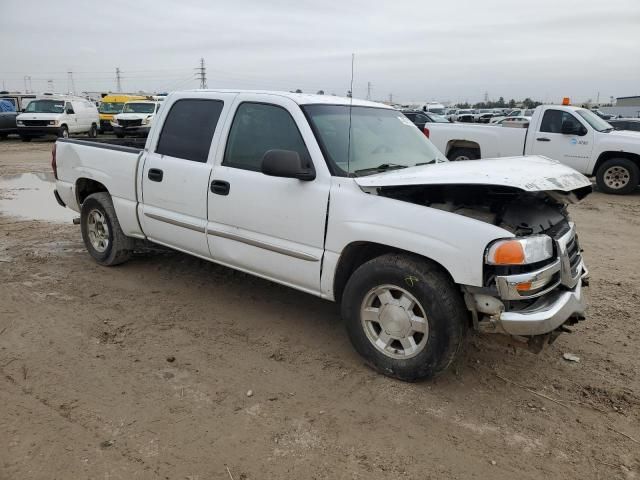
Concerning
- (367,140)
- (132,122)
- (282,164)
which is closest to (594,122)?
(367,140)

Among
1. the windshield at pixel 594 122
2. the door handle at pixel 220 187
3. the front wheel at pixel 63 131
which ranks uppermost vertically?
the windshield at pixel 594 122

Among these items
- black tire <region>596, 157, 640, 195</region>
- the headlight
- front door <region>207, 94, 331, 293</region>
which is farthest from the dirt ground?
black tire <region>596, 157, 640, 195</region>

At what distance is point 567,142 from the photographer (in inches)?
449

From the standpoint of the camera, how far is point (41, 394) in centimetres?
327

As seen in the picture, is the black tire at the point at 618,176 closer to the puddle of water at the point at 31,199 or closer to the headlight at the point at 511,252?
the headlight at the point at 511,252

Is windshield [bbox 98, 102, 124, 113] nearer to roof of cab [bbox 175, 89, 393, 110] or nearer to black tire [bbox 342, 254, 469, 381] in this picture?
roof of cab [bbox 175, 89, 393, 110]

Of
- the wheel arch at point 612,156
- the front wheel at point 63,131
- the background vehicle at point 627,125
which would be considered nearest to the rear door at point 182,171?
the wheel arch at point 612,156

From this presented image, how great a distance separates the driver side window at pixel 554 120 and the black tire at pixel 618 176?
4.00ft

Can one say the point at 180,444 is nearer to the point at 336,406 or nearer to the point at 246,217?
the point at 336,406

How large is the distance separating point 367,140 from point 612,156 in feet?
30.1

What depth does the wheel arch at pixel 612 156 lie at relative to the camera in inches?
431

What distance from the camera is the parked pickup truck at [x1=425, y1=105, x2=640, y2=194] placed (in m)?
11.0

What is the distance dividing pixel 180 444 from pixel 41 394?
3.57 ft

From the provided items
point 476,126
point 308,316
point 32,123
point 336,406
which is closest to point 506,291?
point 336,406
